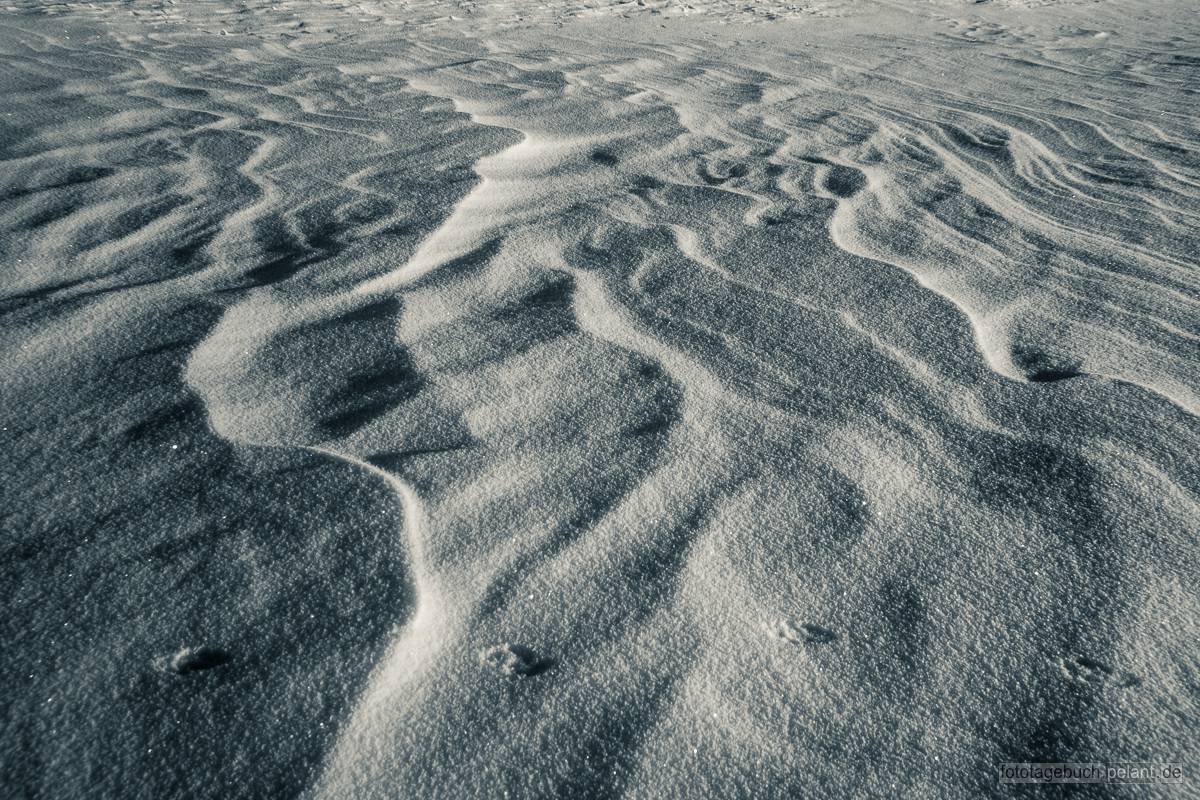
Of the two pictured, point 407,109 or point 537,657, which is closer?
point 537,657

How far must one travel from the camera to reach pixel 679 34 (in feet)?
16.7

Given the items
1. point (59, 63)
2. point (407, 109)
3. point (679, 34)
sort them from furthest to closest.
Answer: point (679, 34) < point (59, 63) < point (407, 109)

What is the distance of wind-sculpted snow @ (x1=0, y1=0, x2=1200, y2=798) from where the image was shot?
0.80 meters

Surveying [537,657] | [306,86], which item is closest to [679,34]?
[306,86]

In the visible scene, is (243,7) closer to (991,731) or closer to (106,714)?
(106,714)

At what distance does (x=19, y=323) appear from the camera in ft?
4.86

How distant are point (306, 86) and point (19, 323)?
2.33m

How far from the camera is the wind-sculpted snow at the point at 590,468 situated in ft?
2.63

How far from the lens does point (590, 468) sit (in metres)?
1.15

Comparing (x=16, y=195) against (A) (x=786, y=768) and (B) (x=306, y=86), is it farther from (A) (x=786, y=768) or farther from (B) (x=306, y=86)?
(A) (x=786, y=768)

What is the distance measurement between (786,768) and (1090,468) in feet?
2.29

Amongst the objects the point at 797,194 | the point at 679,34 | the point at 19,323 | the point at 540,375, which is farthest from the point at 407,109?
the point at 679,34

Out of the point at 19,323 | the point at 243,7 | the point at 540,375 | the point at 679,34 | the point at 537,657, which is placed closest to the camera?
the point at 537,657

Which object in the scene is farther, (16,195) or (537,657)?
(16,195)
